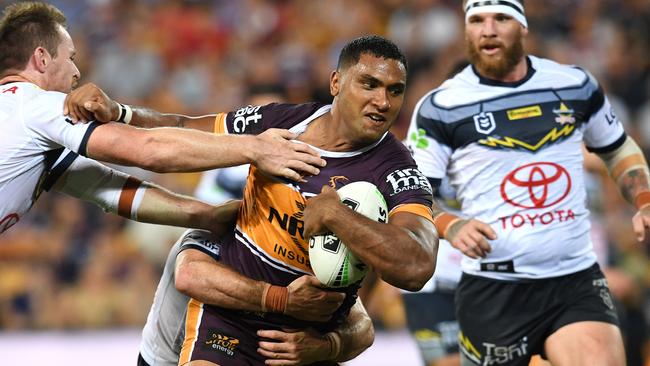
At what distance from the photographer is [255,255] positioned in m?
4.86

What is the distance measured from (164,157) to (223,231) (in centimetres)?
67

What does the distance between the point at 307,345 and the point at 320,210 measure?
83 centimetres

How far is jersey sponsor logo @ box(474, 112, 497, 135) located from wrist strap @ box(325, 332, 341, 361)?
5.04ft

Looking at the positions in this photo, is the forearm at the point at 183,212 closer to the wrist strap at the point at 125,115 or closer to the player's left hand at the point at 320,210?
the wrist strap at the point at 125,115

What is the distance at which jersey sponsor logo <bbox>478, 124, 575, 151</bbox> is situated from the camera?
223 inches

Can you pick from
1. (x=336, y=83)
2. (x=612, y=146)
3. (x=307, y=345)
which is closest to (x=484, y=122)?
(x=612, y=146)

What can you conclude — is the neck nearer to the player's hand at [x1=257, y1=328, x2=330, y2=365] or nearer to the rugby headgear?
the rugby headgear

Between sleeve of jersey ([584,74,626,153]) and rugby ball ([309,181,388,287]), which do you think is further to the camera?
sleeve of jersey ([584,74,626,153])

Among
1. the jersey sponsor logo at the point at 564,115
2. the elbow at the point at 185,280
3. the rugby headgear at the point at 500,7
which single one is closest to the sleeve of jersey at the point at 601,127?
the jersey sponsor logo at the point at 564,115

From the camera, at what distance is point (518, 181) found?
5660 mm

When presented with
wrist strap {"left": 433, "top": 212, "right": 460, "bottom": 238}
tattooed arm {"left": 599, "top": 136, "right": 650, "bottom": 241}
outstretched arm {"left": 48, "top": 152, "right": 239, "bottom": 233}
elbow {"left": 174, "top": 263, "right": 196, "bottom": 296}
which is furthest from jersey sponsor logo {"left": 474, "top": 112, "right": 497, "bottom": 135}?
elbow {"left": 174, "top": 263, "right": 196, "bottom": 296}

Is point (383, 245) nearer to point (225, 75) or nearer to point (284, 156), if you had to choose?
point (284, 156)

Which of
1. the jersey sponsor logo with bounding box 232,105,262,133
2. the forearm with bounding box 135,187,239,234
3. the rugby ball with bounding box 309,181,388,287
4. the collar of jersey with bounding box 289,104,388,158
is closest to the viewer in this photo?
the rugby ball with bounding box 309,181,388,287

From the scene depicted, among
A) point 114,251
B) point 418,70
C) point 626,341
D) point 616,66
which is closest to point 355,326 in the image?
point 626,341
